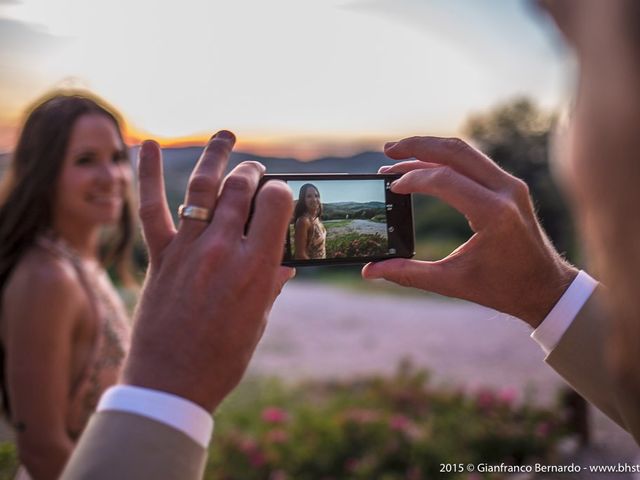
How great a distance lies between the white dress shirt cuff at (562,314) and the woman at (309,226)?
1.65ft

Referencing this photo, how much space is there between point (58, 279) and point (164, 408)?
1.73 meters

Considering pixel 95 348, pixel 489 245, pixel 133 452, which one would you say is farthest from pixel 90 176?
pixel 133 452

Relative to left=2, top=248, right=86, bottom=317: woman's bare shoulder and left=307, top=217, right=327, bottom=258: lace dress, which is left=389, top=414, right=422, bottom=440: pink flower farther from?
left=307, top=217, right=327, bottom=258: lace dress

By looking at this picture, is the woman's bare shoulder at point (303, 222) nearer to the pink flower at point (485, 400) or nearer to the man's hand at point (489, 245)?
the man's hand at point (489, 245)

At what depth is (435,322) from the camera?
32.7ft

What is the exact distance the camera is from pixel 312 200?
1.54 metres

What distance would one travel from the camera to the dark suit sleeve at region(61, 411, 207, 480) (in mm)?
768

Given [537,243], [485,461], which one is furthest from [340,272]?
[537,243]

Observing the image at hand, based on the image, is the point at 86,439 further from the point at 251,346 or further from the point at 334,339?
the point at 334,339

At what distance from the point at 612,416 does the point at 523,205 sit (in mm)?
456

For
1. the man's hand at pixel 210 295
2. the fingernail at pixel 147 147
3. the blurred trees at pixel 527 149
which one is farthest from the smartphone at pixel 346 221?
the blurred trees at pixel 527 149

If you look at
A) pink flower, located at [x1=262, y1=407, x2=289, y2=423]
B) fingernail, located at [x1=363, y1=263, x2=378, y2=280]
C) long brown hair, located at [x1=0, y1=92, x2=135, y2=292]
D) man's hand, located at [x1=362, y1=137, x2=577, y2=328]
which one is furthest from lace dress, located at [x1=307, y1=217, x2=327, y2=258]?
pink flower, located at [x1=262, y1=407, x2=289, y2=423]

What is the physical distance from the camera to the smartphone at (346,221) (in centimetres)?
149

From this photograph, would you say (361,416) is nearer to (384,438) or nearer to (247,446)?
(384,438)
